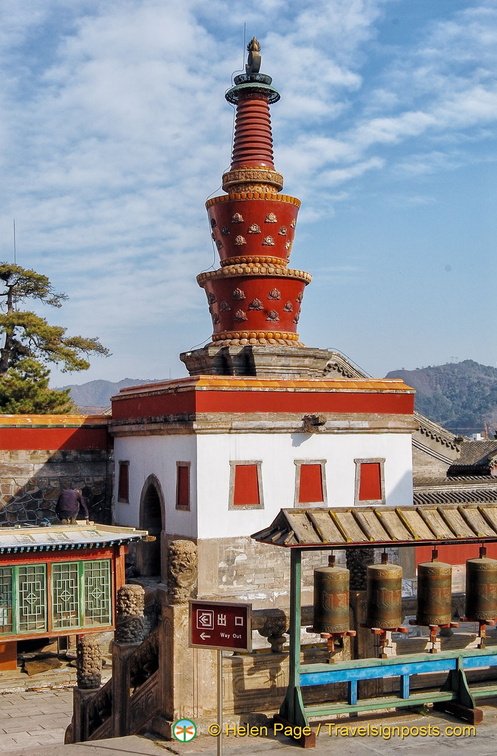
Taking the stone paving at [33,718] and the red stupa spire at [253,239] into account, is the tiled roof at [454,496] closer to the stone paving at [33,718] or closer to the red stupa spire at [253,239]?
the red stupa spire at [253,239]

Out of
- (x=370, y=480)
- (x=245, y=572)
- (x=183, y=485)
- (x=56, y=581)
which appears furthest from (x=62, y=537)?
(x=370, y=480)

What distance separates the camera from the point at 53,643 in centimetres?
1948

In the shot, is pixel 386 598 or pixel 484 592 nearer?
pixel 386 598

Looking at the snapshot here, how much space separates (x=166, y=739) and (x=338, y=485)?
491 inches

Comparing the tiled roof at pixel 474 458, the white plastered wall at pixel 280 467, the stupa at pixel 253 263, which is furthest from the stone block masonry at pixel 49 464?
the tiled roof at pixel 474 458

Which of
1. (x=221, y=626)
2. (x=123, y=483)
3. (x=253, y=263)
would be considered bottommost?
(x=221, y=626)

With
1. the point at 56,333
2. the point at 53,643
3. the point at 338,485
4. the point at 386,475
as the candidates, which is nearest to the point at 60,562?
the point at 53,643

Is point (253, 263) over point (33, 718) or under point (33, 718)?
over

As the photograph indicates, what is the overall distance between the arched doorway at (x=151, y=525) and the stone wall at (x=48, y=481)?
105 inches

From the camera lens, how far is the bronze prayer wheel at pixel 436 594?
34.7 ft

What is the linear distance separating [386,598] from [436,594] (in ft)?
2.36

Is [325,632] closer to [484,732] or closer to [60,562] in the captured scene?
[484,732]

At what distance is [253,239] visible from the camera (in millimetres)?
25188

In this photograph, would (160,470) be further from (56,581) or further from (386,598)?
(386,598)
